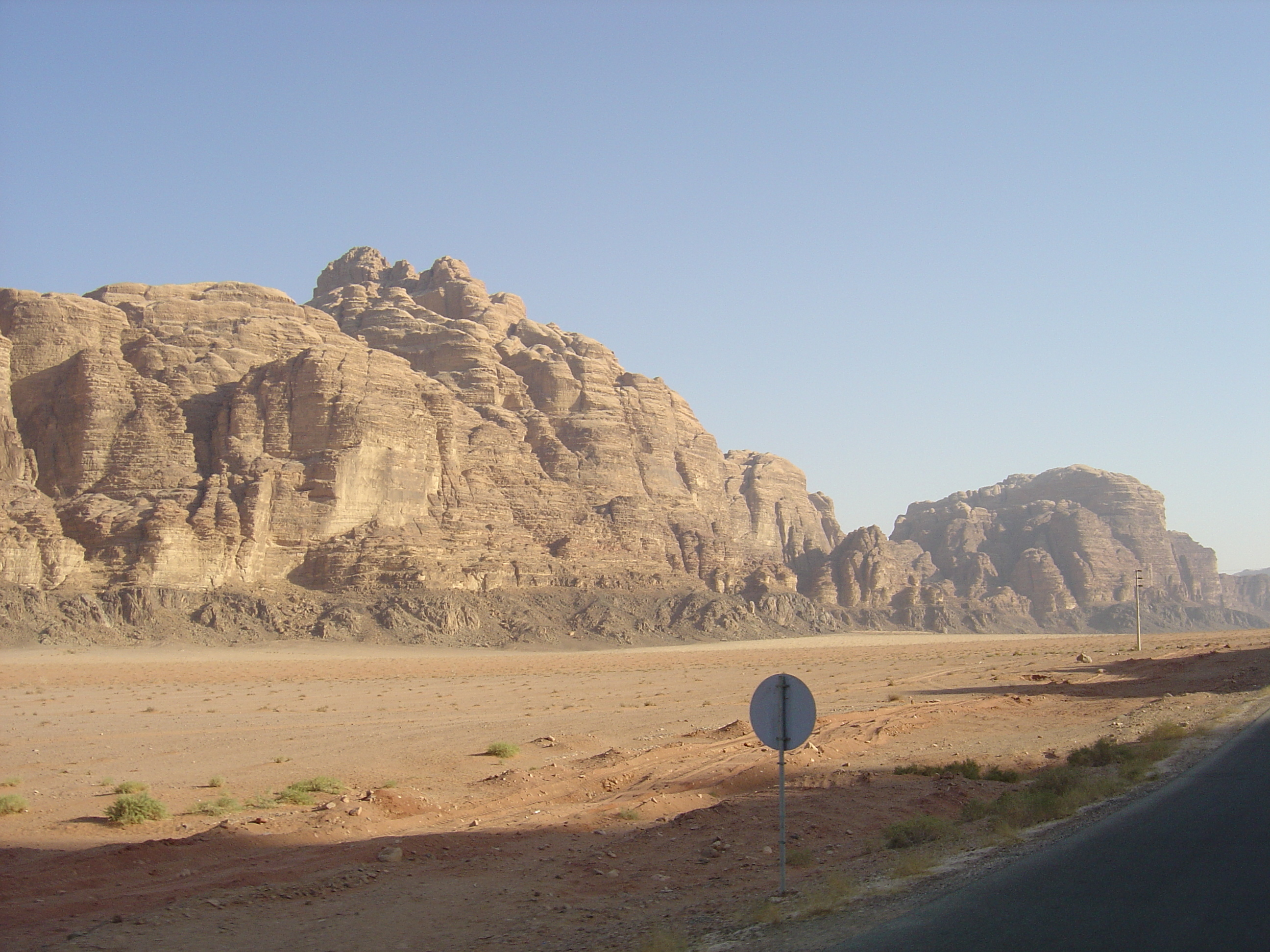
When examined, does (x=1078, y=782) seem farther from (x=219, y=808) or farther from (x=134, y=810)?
(x=134, y=810)

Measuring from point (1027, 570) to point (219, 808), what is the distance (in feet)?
576

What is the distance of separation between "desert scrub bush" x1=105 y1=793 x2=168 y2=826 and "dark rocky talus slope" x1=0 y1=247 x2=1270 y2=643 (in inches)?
2261

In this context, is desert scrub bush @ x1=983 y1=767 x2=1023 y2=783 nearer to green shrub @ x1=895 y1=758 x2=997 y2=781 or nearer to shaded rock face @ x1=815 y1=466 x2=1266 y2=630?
green shrub @ x1=895 y1=758 x2=997 y2=781

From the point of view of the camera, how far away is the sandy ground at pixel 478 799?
9.59m

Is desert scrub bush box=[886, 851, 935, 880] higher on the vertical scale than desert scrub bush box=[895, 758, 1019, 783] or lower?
higher

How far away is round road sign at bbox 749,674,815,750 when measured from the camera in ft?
28.6

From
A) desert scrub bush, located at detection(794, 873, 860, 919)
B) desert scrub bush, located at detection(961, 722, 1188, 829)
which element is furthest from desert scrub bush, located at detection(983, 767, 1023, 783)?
desert scrub bush, located at detection(794, 873, 860, 919)

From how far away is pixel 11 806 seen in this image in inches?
576

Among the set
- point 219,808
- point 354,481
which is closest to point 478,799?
point 219,808

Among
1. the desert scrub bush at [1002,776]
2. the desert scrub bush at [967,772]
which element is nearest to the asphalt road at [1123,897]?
the desert scrub bush at [1002,776]

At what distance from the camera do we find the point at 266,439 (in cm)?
8281

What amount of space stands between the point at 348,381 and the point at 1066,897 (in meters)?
83.3

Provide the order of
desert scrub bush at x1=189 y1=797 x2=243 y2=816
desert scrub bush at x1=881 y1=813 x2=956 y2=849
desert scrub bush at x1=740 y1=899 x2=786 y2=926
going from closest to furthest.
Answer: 1. desert scrub bush at x1=740 y1=899 x2=786 y2=926
2. desert scrub bush at x1=881 y1=813 x2=956 y2=849
3. desert scrub bush at x1=189 y1=797 x2=243 y2=816

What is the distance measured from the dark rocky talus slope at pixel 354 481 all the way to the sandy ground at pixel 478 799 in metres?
32.6
